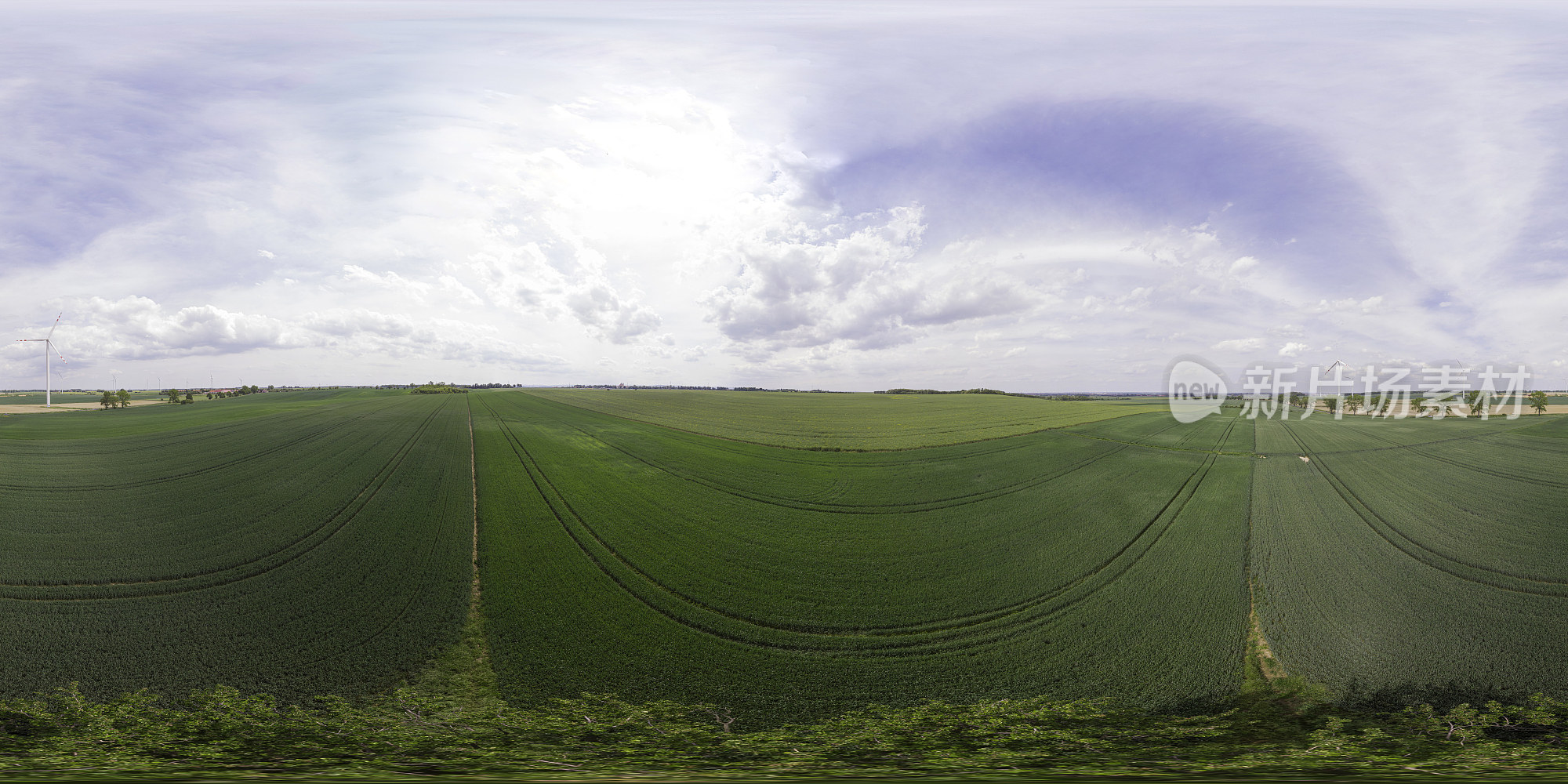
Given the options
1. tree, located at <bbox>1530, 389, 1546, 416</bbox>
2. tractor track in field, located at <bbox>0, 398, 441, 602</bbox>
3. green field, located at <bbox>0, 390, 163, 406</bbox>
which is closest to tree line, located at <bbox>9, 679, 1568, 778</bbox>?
tractor track in field, located at <bbox>0, 398, 441, 602</bbox>

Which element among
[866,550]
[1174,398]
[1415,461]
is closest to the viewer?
[866,550]

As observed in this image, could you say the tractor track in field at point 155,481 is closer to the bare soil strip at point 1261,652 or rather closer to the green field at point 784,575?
the green field at point 784,575

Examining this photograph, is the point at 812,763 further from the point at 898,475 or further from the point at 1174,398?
the point at 1174,398

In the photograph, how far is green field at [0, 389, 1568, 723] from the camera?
23.6 ft

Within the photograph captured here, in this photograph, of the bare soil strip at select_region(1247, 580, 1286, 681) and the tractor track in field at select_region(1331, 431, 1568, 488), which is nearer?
the bare soil strip at select_region(1247, 580, 1286, 681)

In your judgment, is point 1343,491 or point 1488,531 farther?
point 1343,491

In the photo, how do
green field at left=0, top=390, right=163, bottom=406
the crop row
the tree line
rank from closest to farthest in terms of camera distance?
the tree line, the crop row, green field at left=0, top=390, right=163, bottom=406

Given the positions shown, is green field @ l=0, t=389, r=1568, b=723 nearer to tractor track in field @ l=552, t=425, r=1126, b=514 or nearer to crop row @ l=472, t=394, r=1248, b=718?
crop row @ l=472, t=394, r=1248, b=718

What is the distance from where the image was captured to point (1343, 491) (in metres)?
17.6

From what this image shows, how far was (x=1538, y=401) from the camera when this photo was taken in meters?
44.1

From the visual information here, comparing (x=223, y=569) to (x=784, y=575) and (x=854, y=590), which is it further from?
(x=854, y=590)

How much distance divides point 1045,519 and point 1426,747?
803cm

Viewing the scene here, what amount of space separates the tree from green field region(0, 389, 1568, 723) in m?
42.6

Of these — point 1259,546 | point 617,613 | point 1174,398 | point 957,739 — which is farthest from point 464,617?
point 1174,398
